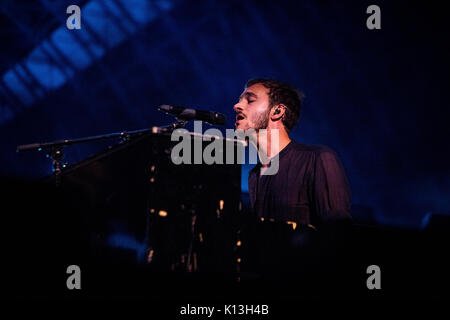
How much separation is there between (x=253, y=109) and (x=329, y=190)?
0.83 m

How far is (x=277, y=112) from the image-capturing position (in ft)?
8.24

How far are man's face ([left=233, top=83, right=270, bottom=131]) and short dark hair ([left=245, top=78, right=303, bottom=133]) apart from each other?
0.04 m

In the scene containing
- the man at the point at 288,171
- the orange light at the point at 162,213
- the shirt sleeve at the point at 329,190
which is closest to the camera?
the orange light at the point at 162,213

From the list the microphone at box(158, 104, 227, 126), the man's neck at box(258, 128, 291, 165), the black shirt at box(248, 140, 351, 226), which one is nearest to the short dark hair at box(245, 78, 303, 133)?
the man's neck at box(258, 128, 291, 165)

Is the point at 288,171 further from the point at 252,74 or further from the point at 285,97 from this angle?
the point at 252,74

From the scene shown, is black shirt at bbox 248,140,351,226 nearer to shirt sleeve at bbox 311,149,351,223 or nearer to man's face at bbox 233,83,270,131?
shirt sleeve at bbox 311,149,351,223

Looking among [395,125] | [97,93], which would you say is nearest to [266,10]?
[395,125]

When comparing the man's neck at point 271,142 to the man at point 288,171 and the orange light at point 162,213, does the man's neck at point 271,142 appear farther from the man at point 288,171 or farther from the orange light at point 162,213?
the orange light at point 162,213

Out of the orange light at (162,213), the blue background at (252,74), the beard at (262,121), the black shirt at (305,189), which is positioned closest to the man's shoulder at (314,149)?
the black shirt at (305,189)

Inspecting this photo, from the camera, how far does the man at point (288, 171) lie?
187 cm

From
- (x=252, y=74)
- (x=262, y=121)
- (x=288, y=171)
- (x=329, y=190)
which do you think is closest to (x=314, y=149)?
(x=288, y=171)

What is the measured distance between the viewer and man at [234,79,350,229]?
1.87 m

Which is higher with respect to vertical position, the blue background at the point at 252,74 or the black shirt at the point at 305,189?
the blue background at the point at 252,74

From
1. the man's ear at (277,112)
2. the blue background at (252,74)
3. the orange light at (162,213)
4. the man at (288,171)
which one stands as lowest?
the orange light at (162,213)
